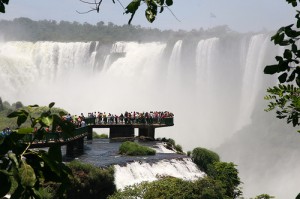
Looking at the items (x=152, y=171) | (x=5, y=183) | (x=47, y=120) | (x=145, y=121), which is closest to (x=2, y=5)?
(x=47, y=120)

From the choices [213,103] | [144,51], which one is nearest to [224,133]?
[213,103]

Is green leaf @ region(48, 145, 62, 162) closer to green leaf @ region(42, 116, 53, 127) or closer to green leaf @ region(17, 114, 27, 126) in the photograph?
green leaf @ region(42, 116, 53, 127)

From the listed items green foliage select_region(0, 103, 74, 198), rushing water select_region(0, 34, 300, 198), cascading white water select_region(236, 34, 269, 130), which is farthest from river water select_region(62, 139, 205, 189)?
cascading white water select_region(236, 34, 269, 130)

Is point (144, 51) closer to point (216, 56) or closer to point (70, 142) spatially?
point (216, 56)

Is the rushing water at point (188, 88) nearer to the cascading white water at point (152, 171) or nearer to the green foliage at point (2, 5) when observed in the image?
the cascading white water at point (152, 171)

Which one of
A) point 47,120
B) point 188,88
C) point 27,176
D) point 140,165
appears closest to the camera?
point 27,176

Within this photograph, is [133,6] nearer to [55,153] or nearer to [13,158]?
[55,153]
